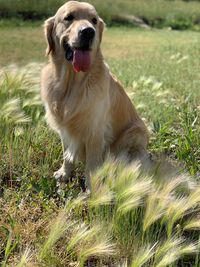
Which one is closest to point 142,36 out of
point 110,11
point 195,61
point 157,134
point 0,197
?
point 110,11

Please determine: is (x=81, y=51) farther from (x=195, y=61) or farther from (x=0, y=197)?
(x=195, y=61)

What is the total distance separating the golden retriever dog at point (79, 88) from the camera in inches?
151

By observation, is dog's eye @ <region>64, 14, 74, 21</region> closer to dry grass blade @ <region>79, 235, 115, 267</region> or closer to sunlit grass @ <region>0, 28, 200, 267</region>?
sunlit grass @ <region>0, 28, 200, 267</region>

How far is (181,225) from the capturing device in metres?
3.13

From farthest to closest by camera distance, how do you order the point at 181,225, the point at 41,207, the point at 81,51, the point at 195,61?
the point at 195,61 → the point at 81,51 → the point at 41,207 → the point at 181,225

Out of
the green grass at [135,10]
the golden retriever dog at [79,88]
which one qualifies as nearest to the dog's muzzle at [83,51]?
the golden retriever dog at [79,88]

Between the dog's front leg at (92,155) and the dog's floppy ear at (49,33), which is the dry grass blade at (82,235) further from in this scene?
the dog's floppy ear at (49,33)

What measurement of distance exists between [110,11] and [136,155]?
72.9 ft

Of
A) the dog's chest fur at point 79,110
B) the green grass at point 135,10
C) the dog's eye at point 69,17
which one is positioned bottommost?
the green grass at point 135,10

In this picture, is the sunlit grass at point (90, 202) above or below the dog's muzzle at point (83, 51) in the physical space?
below

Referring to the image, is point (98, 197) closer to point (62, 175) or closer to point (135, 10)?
point (62, 175)

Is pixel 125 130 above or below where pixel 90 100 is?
below

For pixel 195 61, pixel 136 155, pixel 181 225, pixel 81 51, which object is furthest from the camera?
pixel 195 61

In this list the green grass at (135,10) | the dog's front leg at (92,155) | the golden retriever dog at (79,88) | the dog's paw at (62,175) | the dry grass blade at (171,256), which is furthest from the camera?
the green grass at (135,10)
